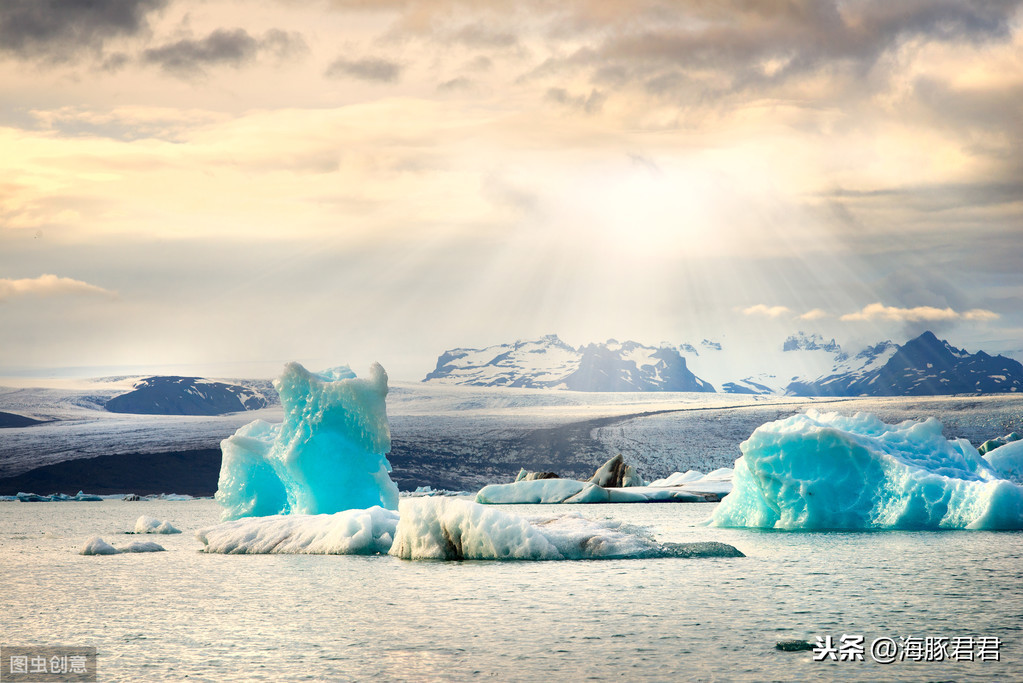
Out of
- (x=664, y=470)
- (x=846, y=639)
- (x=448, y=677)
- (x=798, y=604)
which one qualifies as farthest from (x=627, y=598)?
(x=664, y=470)

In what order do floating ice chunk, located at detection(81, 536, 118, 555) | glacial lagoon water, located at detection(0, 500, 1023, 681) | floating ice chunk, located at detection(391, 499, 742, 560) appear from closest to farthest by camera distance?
glacial lagoon water, located at detection(0, 500, 1023, 681), floating ice chunk, located at detection(391, 499, 742, 560), floating ice chunk, located at detection(81, 536, 118, 555)

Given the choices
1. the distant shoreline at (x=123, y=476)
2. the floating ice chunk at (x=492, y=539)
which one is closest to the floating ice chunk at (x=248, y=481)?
the floating ice chunk at (x=492, y=539)

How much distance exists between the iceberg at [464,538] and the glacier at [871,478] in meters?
4.33

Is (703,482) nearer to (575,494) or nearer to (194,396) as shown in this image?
A: (575,494)

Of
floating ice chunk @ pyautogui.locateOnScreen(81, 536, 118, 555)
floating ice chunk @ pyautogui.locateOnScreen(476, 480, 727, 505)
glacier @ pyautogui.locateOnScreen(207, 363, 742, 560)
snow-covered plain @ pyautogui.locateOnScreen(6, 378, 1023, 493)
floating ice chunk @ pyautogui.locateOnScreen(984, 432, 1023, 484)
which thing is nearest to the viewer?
glacier @ pyautogui.locateOnScreen(207, 363, 742, 560)

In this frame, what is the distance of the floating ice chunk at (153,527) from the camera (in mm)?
18219

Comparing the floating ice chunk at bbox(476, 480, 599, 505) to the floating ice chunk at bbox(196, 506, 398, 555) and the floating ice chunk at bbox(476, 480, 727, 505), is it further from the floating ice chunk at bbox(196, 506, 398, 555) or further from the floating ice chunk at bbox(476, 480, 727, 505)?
the floating ice chunk at bbox(196, 506, 398, 555)

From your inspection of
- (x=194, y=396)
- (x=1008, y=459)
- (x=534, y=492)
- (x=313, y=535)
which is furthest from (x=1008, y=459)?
(x=194, y=396)

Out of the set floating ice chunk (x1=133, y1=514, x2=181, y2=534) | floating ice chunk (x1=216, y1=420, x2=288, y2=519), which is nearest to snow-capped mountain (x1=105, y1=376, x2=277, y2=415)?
floating ice chunk (x1=133, y1=514, x2=181, y2=534)

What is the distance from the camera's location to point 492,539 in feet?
37.0

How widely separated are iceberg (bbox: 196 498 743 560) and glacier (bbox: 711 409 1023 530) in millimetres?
4328

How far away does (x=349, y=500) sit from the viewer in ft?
54.7

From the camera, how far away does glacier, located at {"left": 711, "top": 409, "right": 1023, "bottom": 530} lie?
15664 millimetres

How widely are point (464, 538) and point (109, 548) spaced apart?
562cm
